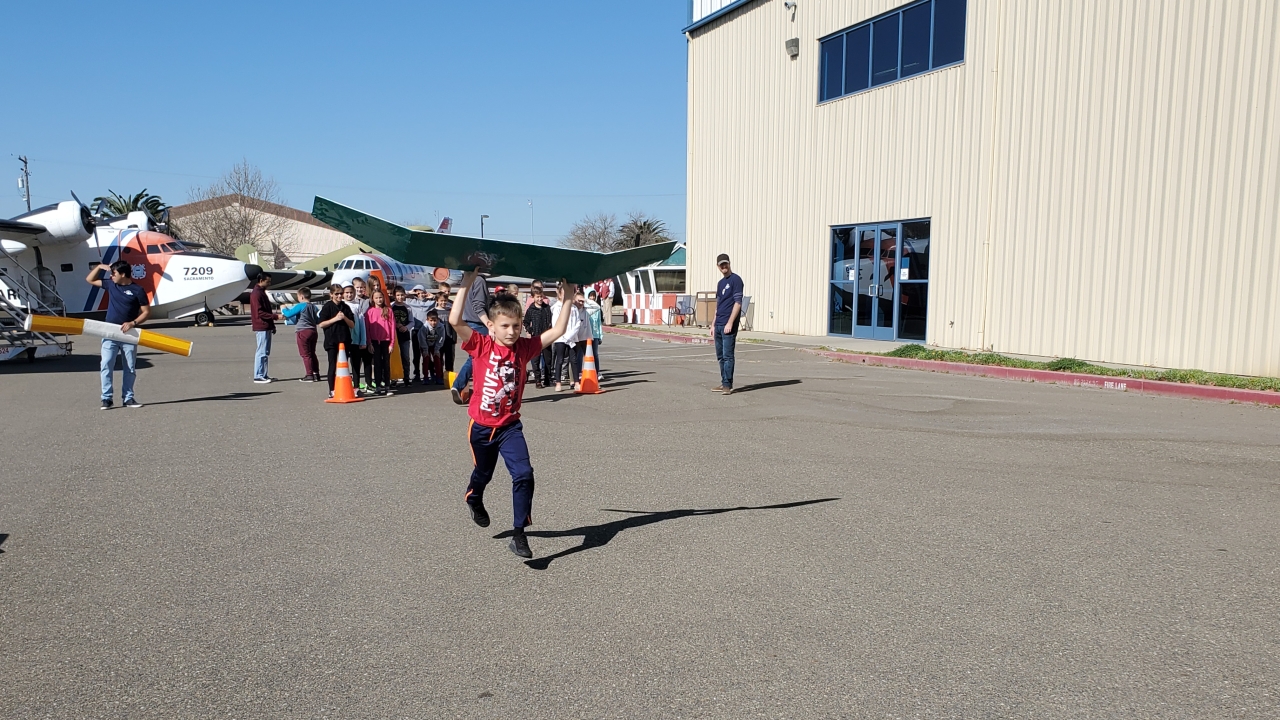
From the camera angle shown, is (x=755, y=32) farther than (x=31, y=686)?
Yes

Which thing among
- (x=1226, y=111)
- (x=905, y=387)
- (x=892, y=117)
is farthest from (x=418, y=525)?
(x=892, y=117)

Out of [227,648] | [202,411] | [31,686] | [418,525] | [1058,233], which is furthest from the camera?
[1058,233]

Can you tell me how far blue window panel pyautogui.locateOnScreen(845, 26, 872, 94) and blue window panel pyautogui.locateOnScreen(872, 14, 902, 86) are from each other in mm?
152

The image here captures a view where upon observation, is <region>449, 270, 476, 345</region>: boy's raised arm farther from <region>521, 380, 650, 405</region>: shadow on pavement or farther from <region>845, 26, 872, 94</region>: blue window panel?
<region>845, 26, 872, 94</region>: blue window panel

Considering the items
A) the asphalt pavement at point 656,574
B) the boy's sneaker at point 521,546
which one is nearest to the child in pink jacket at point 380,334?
the asphalt pavement at point 656,574

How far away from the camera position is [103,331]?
1071 cm

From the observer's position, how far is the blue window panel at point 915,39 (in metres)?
19.6

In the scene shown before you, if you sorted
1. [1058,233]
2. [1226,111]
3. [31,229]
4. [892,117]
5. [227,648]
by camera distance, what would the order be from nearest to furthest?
1. [227,648]
2. [1226,111]
3. [1058,233]
4. [892,117]
5. [31,229]

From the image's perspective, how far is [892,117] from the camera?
20.6m

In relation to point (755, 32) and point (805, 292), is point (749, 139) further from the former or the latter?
point (805, 292)

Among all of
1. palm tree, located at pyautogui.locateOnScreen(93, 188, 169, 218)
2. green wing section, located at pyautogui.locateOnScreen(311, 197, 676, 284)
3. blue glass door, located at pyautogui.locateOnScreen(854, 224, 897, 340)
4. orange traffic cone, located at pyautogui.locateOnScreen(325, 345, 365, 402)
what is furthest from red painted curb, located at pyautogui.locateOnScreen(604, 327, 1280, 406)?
palm tree, located at pyautogui.locateOnScreen(93, 188, 169, 218)

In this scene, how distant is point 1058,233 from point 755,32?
11740 millimetres

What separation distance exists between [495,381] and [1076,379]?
11.2 metres

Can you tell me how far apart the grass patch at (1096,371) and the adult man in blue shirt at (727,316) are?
5377 mm
